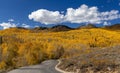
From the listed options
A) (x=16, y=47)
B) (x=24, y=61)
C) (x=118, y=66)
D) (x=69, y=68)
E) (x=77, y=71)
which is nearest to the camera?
(x=118, y=66)

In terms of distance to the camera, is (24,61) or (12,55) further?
(12,55)

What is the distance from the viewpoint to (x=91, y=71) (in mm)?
42875

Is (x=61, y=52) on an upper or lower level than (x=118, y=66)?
lower

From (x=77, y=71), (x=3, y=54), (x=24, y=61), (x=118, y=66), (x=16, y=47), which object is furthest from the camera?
(x=16, y=47)

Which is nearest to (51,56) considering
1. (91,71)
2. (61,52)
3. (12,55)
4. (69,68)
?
(61,52)

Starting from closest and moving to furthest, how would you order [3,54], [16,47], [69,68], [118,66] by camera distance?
[118,66] → [69,68] → [3,54] → [16,47]

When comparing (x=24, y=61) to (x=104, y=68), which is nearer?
(x=104, y=68)

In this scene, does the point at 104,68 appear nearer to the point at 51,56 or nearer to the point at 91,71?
the point at 91,71

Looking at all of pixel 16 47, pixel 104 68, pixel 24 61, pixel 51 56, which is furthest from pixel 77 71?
pixel 16 47

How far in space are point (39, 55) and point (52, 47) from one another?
17412 mm

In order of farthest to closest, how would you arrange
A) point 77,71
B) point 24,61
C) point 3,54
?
point 3,54 < point 24,61 < point 77,71

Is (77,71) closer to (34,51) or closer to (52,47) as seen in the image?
(34,51)

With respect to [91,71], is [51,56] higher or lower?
lower

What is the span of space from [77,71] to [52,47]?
8380cm
